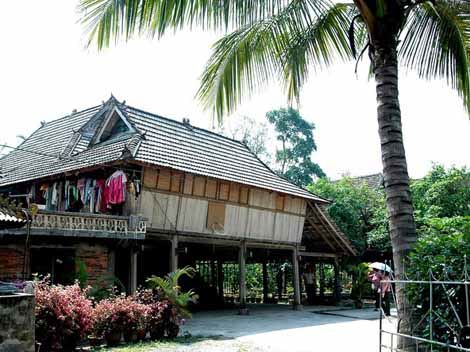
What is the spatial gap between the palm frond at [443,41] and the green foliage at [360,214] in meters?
15.7

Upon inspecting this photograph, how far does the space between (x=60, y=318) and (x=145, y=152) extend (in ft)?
19.6

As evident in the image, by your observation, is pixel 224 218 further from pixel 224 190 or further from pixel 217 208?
pixel 224 190

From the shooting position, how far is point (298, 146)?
34.6 meters

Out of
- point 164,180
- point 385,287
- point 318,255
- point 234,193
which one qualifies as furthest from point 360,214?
point 385,287

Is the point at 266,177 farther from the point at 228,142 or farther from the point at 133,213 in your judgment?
the point at 133,213

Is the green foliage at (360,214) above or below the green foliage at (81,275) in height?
above

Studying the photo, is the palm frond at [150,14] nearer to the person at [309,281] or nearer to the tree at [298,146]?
→ the person at [309,281]

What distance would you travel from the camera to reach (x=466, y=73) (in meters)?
6.32

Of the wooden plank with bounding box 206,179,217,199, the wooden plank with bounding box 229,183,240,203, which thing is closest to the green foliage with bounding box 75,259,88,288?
the wooden plank with bounding box 206,179,217,199

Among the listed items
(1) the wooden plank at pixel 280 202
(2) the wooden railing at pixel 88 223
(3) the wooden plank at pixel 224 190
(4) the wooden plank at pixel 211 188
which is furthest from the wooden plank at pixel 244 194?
(2) the wooden railing at pixel 88 223

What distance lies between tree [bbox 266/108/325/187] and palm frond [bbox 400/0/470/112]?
1100 inches

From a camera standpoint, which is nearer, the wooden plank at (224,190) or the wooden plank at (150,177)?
the wooden plank at (150,177)

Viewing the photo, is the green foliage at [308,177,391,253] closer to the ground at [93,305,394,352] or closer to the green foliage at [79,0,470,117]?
the ground at [93,305,394,352]

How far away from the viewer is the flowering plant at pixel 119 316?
9438mm
